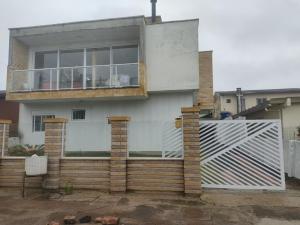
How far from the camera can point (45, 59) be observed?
16.8 meters

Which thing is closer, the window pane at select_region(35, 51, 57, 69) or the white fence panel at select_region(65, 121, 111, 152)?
the white fence panel at select_region(65, 121, 111, 152)

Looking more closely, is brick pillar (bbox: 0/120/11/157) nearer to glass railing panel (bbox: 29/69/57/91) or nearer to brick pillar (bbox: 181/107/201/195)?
brick pillar (bbox: 181/107/201/195)

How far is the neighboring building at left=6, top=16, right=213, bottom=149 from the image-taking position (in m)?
14.5

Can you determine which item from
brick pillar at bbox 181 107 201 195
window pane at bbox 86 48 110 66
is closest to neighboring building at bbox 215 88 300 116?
window pane at bbox 86 48 110 66

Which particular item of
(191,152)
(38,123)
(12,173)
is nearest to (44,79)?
(38,123)

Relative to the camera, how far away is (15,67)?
1548 cm

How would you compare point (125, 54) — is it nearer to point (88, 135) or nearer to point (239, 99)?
point (88, 135)

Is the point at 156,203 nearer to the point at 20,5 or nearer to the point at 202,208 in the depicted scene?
the point at 202,208

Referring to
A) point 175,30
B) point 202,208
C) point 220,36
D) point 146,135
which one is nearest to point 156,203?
point 202,208

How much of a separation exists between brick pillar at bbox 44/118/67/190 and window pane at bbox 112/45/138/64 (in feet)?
26.1

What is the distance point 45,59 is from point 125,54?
4.81m

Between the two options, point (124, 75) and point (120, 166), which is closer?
point (120, 166)

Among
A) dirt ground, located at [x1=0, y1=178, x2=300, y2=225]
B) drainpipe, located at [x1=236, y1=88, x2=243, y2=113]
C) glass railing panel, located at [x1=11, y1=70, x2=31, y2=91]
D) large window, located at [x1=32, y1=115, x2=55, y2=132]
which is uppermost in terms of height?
drainpipe, located at [x1=236, y1=88, x2=243, y2=113]

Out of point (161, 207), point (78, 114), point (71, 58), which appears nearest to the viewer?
point (161, 207)
